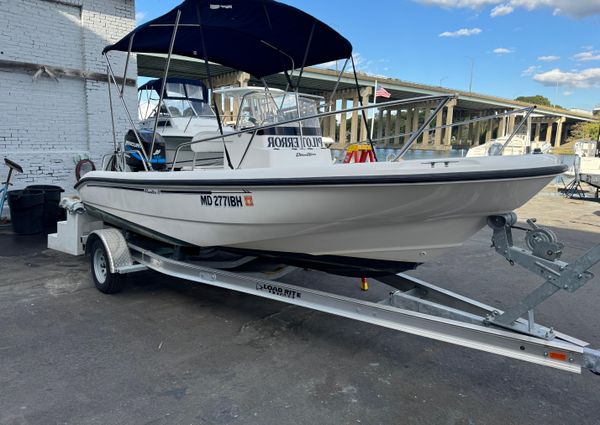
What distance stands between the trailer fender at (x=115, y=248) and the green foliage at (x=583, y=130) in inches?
2619

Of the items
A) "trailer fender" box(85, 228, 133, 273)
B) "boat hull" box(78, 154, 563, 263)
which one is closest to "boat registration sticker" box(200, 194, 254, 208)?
"boat hull" box(78, 154, 563, 263)

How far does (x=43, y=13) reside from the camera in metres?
8.23

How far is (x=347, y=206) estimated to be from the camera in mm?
2990

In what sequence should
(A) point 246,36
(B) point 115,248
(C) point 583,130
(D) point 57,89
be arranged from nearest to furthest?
1. (B) point 115,248
2. (A) point 246,36
3. (D) point 57,89
4. (C) point 583,130

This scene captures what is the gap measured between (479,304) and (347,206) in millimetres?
1202

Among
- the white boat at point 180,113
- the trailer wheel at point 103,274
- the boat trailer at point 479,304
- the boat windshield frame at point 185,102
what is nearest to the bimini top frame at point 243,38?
the trailer wheel at point 103,274

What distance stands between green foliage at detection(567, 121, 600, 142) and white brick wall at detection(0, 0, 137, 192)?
210ft

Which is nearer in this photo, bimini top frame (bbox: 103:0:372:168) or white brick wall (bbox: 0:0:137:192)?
bimini top frame (bbox: 103:0:372:168)

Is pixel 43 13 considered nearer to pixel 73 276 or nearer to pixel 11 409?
pixel 73 276

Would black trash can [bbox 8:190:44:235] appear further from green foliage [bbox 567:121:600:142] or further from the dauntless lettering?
green foliage [bbox 567:121:600:142]

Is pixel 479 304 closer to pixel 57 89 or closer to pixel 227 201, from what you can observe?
pixel 227 201

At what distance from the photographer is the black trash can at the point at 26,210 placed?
23.4ft

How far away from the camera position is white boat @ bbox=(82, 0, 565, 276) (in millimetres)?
2785

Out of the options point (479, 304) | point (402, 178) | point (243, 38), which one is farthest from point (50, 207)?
point (479, 304)
